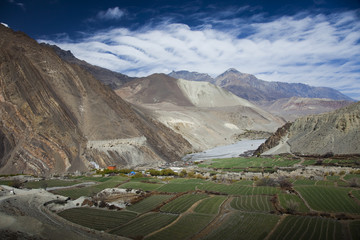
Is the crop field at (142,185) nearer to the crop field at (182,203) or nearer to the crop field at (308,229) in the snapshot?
the crop field at (182,203)

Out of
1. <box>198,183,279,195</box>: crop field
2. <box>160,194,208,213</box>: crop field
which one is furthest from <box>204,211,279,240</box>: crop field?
<box>198,183,279,195</box>: crop field

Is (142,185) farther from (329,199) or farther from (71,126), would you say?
(71,126)

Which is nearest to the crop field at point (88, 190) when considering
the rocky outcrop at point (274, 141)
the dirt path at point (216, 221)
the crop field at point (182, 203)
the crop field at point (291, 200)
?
the crop field at point (182, 203)

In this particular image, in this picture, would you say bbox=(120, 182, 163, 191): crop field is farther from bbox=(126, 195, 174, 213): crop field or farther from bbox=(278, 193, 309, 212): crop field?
bbox=(278, 193, 309, 212): crop field

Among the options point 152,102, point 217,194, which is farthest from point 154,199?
point 152,102

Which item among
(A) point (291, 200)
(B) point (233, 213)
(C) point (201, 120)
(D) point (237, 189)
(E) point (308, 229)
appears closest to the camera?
(E) point (308, 229)

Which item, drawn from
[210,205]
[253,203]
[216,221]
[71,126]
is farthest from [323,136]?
[71,126]

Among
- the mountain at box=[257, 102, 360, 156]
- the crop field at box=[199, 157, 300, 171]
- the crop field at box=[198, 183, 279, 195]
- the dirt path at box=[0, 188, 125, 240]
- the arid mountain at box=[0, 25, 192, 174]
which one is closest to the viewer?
the dirt path at box=[0, 188, 125, 240]
